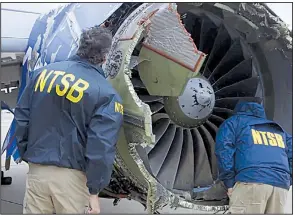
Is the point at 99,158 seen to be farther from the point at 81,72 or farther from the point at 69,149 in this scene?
the point at 81,72

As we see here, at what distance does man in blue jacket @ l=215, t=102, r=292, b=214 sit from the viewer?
351 cm

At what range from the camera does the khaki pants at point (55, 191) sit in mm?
2922

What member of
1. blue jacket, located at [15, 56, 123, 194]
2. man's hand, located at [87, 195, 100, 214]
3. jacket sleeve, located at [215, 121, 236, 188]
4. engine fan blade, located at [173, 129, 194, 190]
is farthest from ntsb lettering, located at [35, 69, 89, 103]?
engine fan blade, located at [173, 129, 194, 190]

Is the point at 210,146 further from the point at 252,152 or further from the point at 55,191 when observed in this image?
the point at 55,191

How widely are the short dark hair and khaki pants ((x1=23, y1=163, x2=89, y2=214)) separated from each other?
26.1 inches

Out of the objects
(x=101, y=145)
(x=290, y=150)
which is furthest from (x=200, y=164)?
(x=101, y=145)

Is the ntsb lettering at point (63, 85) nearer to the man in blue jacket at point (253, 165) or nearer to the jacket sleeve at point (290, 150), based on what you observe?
the man in blue jacket at point (253, 165)

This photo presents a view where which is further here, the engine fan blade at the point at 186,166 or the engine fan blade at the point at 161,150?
the engine fan blade at the point at 186,166

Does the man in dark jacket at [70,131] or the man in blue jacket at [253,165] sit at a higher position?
the man in dark jacket at [70,131]

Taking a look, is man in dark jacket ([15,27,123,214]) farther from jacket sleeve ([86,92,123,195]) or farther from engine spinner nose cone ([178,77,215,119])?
engine spinner nose cone ([178,77,215,119])

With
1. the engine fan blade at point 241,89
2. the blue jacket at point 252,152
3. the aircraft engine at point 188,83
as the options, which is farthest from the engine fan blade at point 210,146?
the blue jacket at point 252,152

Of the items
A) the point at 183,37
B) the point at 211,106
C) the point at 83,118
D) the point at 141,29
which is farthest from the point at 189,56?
the point at 83,118

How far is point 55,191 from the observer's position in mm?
2928

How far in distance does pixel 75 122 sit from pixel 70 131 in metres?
0.06
